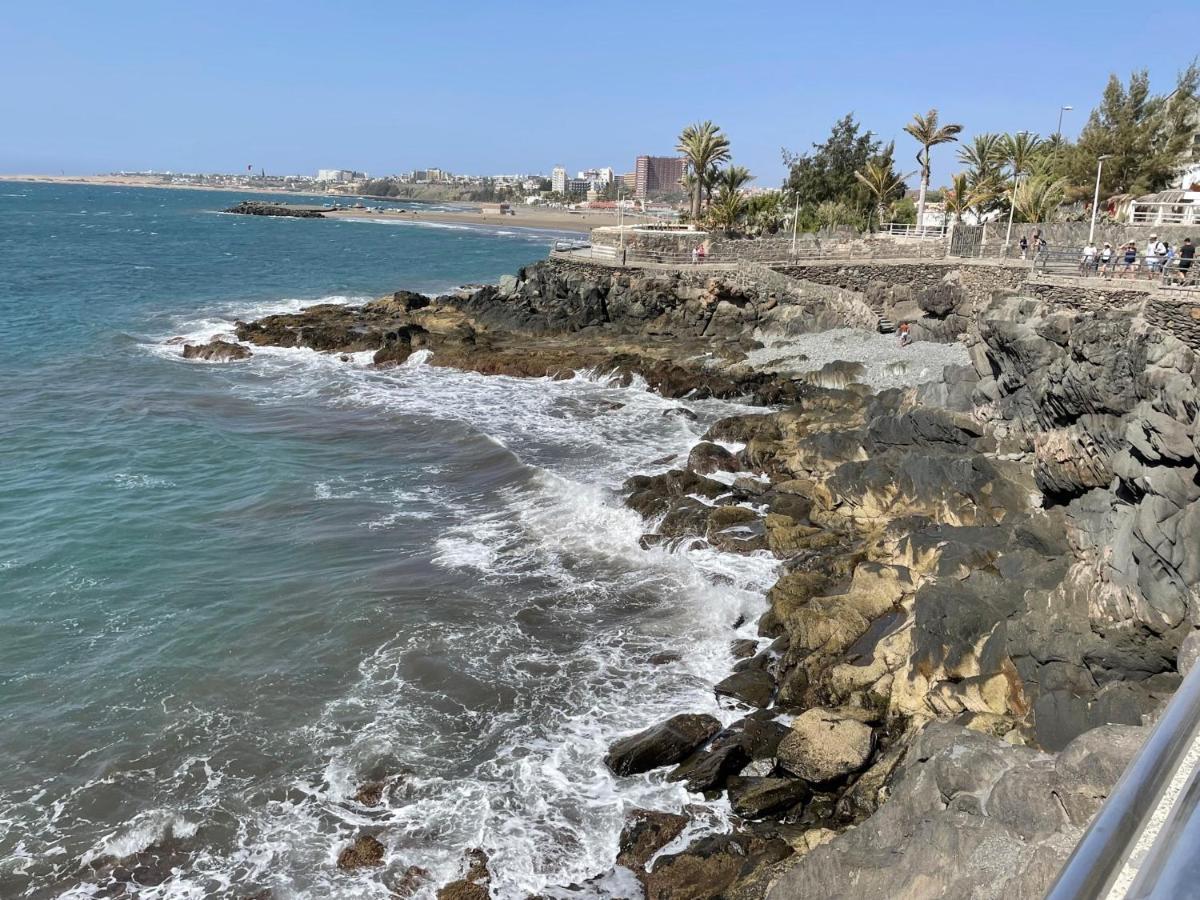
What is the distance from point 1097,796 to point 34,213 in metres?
153

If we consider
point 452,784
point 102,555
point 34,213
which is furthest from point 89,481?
point 34,213

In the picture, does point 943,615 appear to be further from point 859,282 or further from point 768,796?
point 859,282

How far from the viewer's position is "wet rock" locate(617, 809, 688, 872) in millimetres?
10586

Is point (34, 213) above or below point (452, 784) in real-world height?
above

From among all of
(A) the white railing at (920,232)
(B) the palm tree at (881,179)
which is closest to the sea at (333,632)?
(A) the white railing at (920,232)

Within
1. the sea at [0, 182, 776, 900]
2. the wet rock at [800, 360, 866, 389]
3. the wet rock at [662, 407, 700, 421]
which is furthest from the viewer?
the wet rock at [800, 360, 866, 389]

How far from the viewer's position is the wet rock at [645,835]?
34.7 ft

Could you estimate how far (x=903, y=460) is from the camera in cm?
1942

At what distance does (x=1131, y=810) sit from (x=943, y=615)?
38.4ft

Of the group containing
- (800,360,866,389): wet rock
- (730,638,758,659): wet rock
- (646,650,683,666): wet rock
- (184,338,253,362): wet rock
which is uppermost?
(800,360,866,389): wet rock

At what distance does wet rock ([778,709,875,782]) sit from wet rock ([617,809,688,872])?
5.43 feet

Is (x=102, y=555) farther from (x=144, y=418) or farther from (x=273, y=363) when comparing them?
(x=273, y=363)

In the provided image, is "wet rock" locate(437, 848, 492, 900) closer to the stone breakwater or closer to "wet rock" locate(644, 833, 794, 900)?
the stone breakwater

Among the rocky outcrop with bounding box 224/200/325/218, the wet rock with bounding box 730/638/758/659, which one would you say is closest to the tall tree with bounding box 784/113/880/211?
the wet rock with bounding box 730/638/758/659
